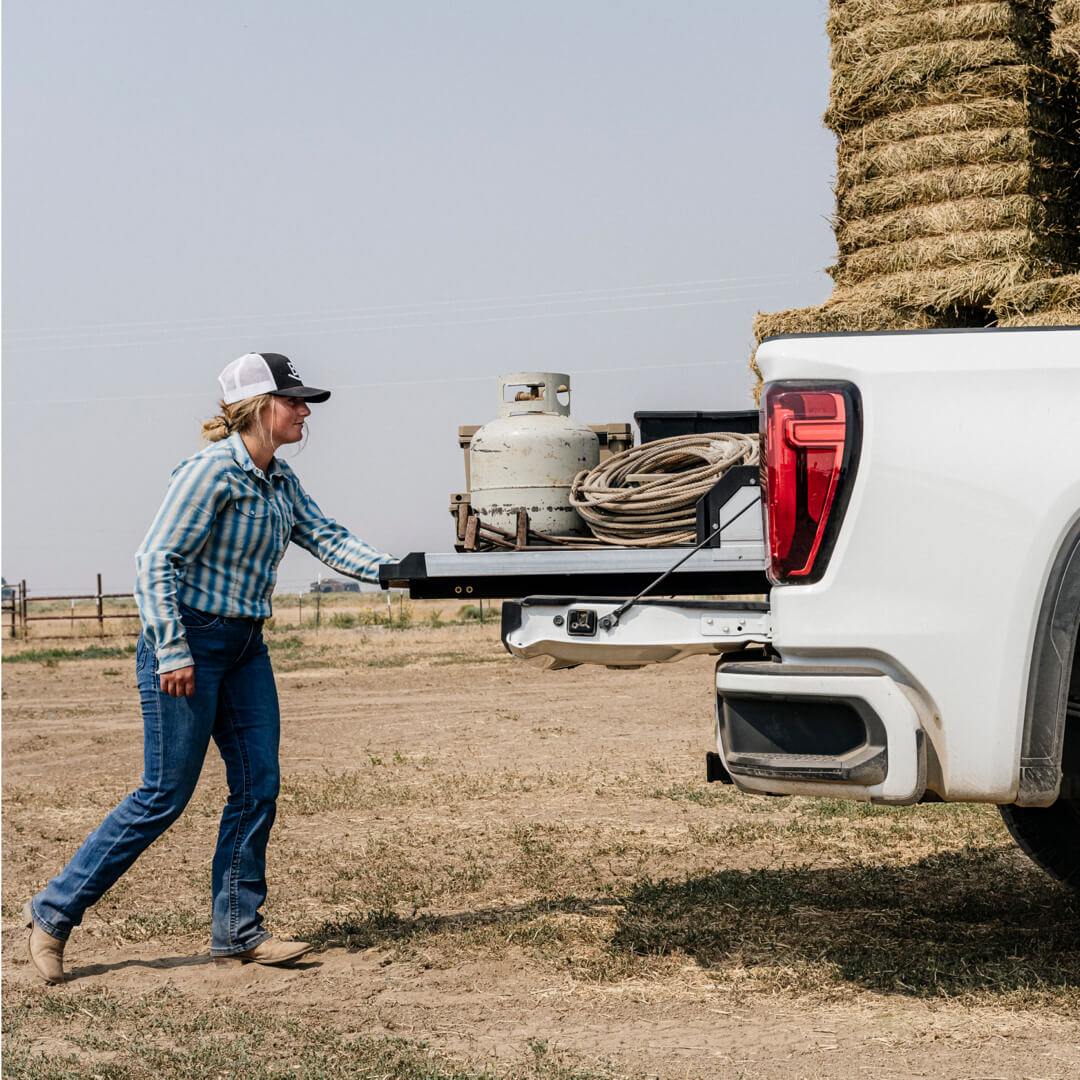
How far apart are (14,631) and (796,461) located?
90.2 feet

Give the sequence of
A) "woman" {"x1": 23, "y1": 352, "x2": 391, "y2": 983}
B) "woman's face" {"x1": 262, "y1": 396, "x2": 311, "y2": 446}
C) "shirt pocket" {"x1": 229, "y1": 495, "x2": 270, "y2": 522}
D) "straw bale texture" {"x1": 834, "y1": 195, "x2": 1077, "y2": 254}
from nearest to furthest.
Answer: "woman" {"x1": 23, "y1": 352, "x2": 391, "y2": 983} < "shirt pocket" {"x1": 229, "y1": 495, "x2": 270, "y2": 522} < "woman's face" {"x1": 262, "y1": 396, "x2": 311, "y2": 446} < "straw bale texture" {"x1": 834, "y1": 195, "x2": 1077, "y2": 254}

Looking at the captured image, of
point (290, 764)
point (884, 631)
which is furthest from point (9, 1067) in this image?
point (290, 764)

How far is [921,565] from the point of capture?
10.7ft

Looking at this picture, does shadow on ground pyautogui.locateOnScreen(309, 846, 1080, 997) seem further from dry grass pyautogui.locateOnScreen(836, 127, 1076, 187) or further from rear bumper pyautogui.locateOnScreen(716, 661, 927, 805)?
dry grass pyautogui.locateOnScreen(836, 127, 1076, 187)

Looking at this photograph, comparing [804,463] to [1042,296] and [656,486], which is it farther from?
[1042,296]

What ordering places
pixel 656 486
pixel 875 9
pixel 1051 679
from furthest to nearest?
pixel 875 9 < pixel 656 486 < pixel 1051 679

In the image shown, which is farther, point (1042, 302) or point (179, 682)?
point (1042, 302)

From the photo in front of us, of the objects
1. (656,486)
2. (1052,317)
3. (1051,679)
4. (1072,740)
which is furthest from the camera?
(1052,317)

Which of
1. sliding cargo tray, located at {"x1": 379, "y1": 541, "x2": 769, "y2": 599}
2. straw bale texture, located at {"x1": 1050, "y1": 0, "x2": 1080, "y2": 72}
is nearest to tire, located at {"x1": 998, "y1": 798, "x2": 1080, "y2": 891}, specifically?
sliding cargo tray, located at {"x1": 379, "y1": 541, "x2": 769, "y2": 599}

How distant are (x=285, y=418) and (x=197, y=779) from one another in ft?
4.00

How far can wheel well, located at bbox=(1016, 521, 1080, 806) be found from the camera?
3207 mm

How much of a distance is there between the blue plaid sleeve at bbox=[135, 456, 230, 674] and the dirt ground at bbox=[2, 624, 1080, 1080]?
1.10m

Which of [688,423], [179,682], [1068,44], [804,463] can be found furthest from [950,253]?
[179,682]

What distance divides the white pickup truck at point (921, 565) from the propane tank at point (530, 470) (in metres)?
2.00
